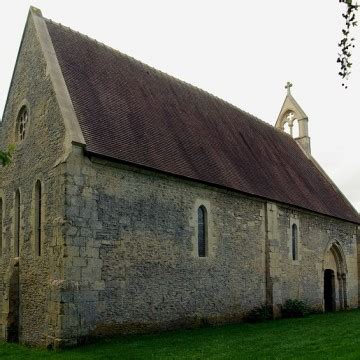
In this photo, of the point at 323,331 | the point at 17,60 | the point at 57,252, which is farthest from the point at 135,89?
the point at 323,331

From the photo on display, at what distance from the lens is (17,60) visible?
17.2m

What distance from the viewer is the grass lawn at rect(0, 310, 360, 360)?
11.0m

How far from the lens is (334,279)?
2575 cm

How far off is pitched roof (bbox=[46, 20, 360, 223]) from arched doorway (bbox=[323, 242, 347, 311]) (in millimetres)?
2210

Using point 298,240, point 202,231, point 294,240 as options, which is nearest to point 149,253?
point 202,231

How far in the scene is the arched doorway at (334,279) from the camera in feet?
82.8

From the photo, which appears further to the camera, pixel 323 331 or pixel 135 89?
pixel 135 89

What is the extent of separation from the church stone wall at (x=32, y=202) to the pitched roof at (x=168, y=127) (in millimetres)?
900

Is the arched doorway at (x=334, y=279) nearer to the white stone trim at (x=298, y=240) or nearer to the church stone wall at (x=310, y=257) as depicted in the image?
the church stone wall at (x=310, y=257)

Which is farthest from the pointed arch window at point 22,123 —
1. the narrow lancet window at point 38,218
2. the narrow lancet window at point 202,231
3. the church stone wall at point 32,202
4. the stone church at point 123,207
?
the narrow lancet window at point 202,231

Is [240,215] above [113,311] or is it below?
above

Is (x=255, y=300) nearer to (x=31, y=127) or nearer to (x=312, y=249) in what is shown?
(x=312, y=249)

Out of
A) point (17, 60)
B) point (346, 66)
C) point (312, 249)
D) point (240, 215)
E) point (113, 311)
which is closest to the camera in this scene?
point (346, 66)

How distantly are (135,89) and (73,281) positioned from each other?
26.6ft
